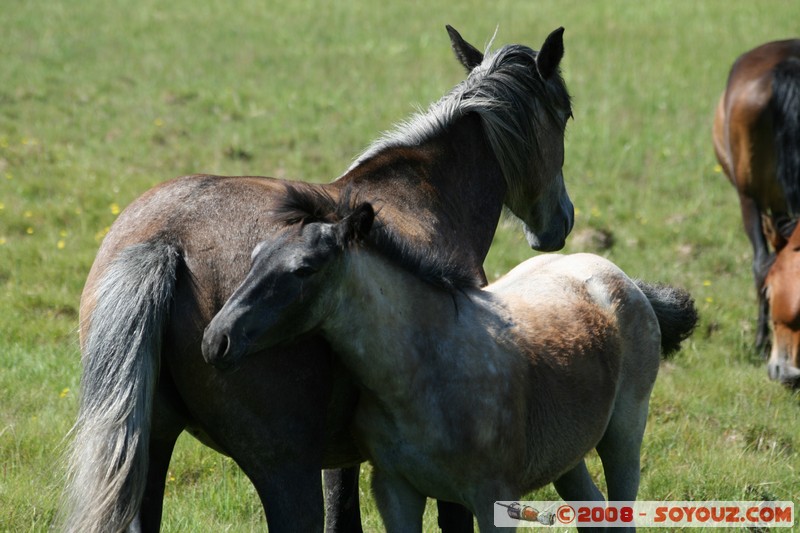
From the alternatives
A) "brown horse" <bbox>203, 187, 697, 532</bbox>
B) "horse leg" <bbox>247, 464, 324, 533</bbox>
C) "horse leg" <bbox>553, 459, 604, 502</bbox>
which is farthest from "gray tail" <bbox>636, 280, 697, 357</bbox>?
"horse leg" <bbox>247, 464, 324, 533</bbox>

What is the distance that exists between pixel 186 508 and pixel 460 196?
1880mm

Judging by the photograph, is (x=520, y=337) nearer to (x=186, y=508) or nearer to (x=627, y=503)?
(x=627, y=503)

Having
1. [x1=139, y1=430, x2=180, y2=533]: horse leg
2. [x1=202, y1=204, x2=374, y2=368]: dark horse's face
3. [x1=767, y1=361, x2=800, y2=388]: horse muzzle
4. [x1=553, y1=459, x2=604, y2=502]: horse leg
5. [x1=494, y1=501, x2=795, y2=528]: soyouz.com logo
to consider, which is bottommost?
[x1=494, y1=501, x2=795, y2=528]: soyouz.com logo

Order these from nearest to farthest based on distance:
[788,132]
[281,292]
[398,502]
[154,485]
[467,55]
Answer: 1. [281,292]
2. [398,502]
3. [154,485]
4. [467,55]
5. [788,132]

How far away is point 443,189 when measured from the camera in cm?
437

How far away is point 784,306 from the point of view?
6547 mm

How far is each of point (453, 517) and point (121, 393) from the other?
146 centimetres

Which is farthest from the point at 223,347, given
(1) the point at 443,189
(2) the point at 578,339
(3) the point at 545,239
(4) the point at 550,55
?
(3) the point at 545,239

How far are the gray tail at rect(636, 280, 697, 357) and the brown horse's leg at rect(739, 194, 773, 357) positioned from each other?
8.73ft

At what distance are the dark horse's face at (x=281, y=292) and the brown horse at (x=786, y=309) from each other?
4156mm

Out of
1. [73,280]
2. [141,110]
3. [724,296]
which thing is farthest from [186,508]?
[141,110]

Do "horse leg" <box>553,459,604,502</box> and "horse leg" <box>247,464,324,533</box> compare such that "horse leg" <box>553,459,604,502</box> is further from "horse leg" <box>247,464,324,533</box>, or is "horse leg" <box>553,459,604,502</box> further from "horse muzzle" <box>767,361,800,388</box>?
"horse muzzle" <box>767,361,800,388</box>

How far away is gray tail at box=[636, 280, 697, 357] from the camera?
14.9 ft

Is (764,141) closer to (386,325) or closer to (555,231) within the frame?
(555,231)
